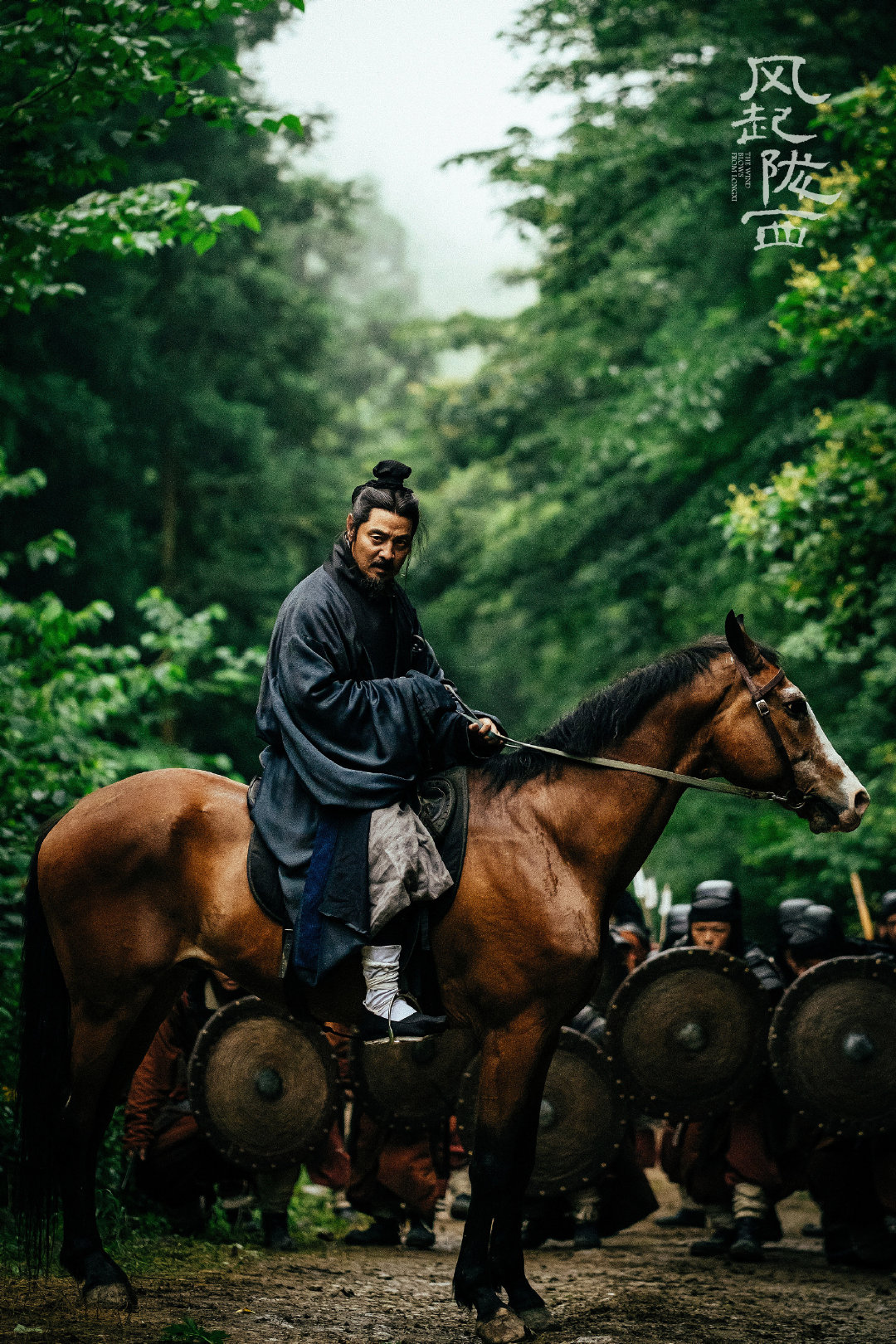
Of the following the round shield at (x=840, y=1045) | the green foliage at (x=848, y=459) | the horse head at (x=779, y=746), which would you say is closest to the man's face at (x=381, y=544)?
the horse head at (x=779, y=746)

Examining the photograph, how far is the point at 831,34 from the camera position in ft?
44.2

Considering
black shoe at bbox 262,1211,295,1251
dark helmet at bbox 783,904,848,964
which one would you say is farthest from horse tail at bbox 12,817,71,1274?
dark helmet at bbox 783,904,848,964

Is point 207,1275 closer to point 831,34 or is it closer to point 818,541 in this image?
point 818,541

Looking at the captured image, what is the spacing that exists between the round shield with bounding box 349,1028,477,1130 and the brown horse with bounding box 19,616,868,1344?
5.56 ft

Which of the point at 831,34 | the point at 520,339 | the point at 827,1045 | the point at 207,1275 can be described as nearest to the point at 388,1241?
the point at 207,1275

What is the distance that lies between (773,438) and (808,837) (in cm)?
452

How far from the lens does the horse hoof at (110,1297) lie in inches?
190

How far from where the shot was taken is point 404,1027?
15.3 feet

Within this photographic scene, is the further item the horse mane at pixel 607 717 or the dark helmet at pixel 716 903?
the dark helmet at pixel 716 903

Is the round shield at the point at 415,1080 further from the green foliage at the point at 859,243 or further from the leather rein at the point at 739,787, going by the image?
the green foliage at the point at 859,243

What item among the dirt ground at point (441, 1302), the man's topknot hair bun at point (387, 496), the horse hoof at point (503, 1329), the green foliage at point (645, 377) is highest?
the green foliage at point (645, 377)

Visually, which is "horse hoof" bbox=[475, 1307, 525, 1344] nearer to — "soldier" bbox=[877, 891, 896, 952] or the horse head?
the horse head

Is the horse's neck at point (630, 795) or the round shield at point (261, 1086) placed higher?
the horse's neck at point (630, 795)

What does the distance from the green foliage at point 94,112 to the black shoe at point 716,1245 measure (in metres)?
5.94
